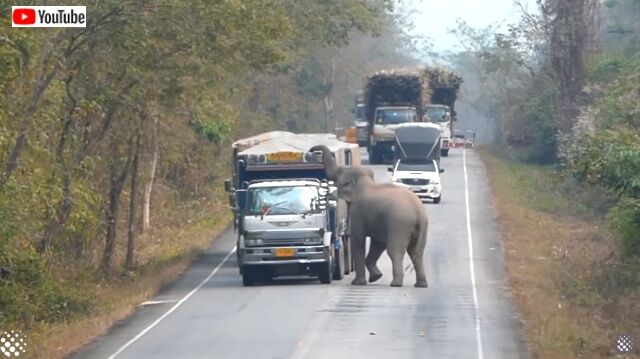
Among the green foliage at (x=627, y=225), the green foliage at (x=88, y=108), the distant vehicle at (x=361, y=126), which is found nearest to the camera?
the green foliage at (x=88, y=108)

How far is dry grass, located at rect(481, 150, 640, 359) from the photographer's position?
81.7ft

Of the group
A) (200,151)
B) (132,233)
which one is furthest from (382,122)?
(132,233)

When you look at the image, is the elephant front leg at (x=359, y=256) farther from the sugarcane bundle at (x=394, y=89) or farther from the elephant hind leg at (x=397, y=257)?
the sugarcane bundle at (x=394, y=89)

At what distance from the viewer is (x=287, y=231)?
31.2 meters

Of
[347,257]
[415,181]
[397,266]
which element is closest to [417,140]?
[415,181]

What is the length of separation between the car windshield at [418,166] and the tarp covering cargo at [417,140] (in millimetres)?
5885

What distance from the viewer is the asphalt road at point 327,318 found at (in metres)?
22.5

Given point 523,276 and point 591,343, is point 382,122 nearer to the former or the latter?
point 523,276

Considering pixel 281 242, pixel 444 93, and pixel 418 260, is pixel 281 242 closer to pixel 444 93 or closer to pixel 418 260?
pixel 418 260

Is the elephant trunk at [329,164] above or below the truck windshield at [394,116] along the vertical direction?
below

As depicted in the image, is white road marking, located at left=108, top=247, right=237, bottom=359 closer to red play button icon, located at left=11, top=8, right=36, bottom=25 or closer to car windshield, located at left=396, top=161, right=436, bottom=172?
red play button icon, located at left=11, top=8, right=36, bottom=25

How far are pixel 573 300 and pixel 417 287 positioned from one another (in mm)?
3318

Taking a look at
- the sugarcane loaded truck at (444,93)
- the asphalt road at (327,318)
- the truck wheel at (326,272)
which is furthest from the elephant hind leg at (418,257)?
the sugarcane loaded truck at (444,93)

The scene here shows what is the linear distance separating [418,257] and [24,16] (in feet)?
46.9
